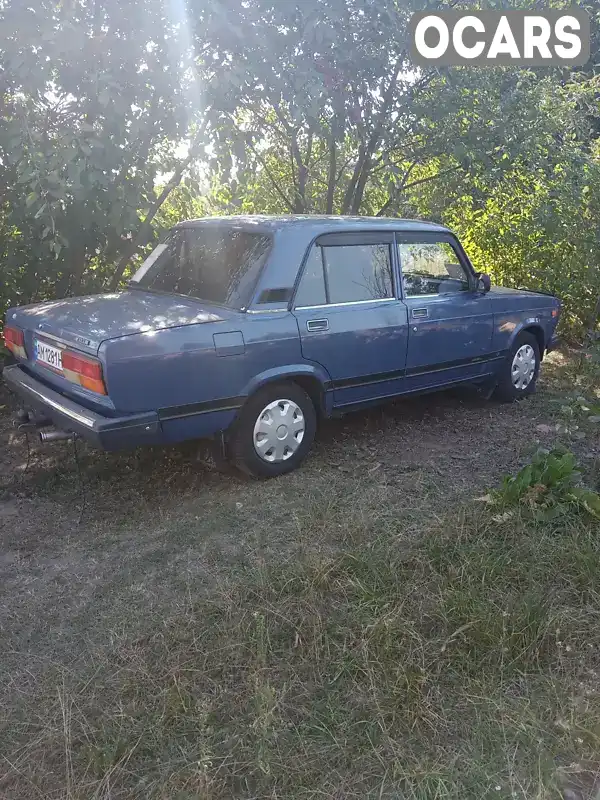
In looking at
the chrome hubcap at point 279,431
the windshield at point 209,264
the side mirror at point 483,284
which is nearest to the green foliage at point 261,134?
the windshield at point 209,264

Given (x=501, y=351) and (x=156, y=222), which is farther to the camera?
(x=156, y=222)

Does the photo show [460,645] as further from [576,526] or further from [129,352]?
[129,352]

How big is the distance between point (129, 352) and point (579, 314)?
270 inches

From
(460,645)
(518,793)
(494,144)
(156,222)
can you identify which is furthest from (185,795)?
(494,144)

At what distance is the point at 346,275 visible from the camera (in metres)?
4.67

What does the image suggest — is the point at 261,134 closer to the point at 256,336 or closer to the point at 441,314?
the point at 441,314

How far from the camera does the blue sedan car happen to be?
3.69 m

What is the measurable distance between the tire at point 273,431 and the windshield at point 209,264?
62 cm

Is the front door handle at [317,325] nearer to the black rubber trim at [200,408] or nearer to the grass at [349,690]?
the black rubber trim at [200,408]

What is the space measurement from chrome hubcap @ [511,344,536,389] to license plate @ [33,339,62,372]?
3.99 m

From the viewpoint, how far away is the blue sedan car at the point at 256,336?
12.1 feet

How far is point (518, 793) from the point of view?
7.19 feet

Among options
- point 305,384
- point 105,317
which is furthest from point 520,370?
point 105,317

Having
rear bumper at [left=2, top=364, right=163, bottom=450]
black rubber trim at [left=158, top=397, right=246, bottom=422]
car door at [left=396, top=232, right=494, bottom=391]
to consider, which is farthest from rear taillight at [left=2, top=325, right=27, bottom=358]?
car door at [left=396, top=232, right=494, bottom=391]
